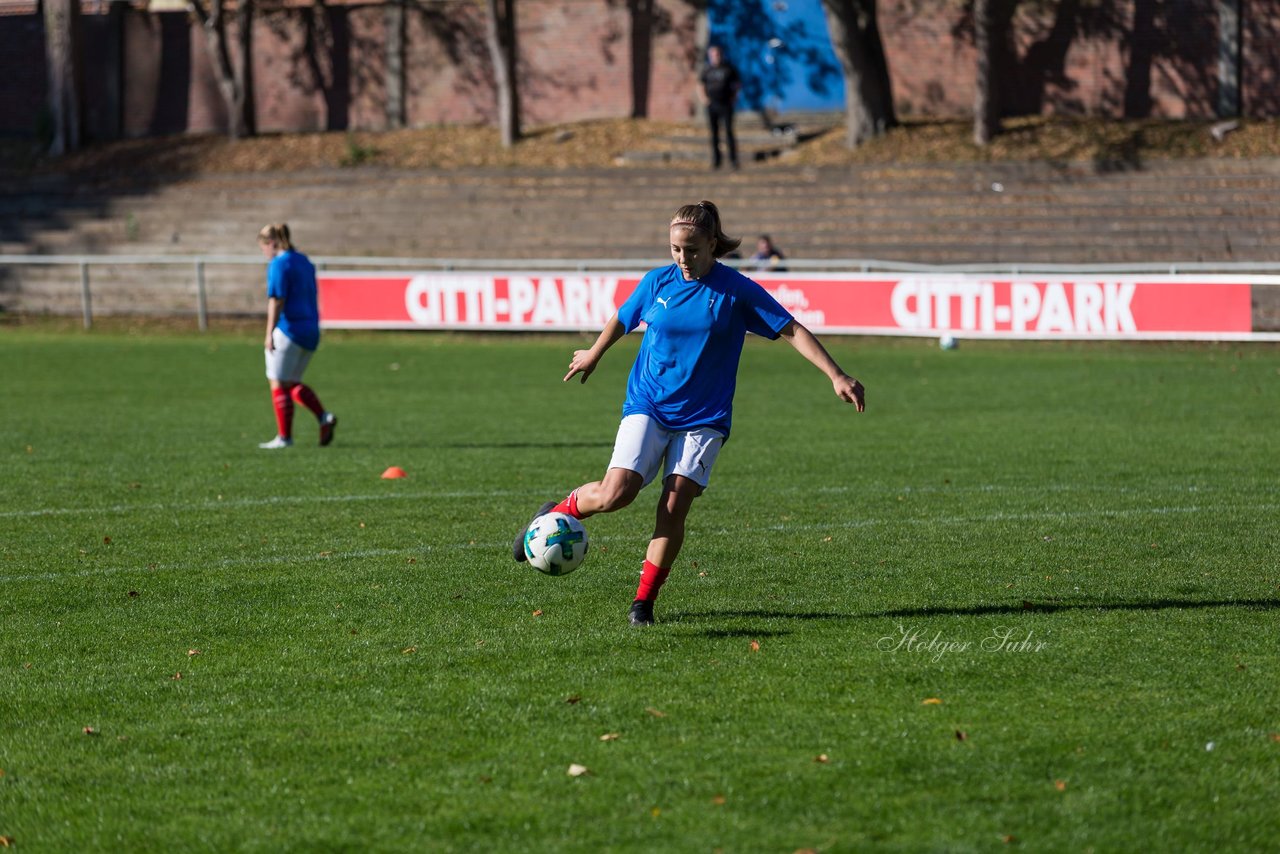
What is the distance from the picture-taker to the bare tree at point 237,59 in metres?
39.2

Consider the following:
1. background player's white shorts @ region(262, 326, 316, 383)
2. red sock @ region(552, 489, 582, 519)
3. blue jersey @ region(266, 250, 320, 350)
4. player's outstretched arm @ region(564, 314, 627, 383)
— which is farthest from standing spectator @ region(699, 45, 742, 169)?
red sock @ region(552, 489, 582, 519)

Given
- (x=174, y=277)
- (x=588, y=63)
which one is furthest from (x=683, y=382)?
(x=588, y=63)

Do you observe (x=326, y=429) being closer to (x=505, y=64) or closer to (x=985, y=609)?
(x=985, y=609)

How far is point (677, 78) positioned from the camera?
38.1m

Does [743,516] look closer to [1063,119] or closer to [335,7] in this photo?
[1063,119]

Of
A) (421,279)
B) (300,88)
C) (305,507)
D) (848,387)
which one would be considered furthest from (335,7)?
(848,387)

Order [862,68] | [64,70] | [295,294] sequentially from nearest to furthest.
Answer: [295,294]
[862,68]
[64,70]

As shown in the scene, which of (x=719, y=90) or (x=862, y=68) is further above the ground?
(x=862, y=68)

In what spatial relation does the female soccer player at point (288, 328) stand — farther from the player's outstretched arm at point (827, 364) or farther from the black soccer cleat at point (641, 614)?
the player's outstretched arm at point (827, 364)

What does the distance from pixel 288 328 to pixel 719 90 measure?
19.5 m

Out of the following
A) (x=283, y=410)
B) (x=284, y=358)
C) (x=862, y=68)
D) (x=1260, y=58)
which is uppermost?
(x=1260, y=58)

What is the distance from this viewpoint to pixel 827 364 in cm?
724

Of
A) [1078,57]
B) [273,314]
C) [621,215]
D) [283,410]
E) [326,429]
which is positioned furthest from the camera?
[1078,57]

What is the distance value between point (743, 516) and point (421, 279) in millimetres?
17353
